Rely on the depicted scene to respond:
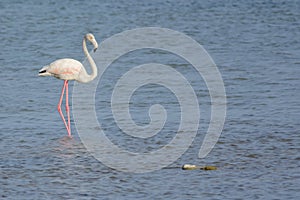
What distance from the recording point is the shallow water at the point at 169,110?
812 centimetres

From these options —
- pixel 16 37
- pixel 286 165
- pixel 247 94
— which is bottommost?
pixel 286 165

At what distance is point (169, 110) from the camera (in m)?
11.5

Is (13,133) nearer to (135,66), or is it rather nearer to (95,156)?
(95,156)

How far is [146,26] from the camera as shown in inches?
777

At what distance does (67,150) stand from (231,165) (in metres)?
2.02

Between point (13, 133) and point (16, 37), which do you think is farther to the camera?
point (16, 37)

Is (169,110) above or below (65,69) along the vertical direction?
below

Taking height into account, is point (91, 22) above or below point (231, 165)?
above

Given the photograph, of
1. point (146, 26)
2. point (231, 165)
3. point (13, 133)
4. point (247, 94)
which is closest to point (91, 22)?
point (146, 26)

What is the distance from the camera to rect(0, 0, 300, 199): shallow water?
26.7 feet

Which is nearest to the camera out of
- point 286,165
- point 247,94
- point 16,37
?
Answer: point 286,165

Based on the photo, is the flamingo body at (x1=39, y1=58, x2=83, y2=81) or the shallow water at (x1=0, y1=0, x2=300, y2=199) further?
the flamingo body at (x1=39, y1=58, x2=83, y2=81)

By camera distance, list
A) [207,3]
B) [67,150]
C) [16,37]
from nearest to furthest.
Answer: [67,150] → [16,37] → [207,3]

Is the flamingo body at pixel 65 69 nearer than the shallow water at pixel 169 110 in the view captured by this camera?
No
